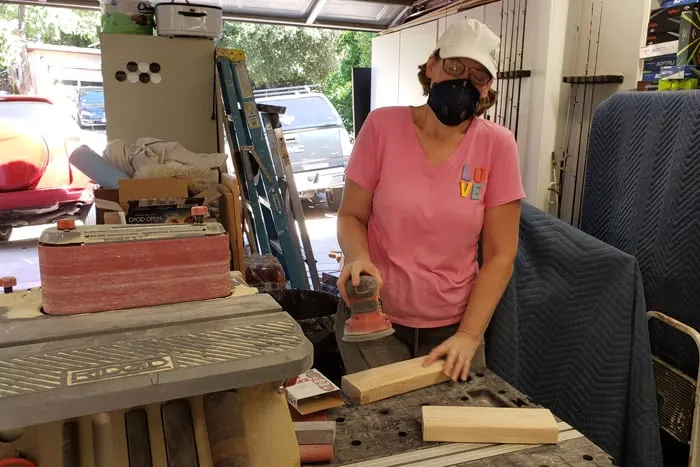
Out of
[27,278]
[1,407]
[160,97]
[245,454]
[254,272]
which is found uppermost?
[160,97]

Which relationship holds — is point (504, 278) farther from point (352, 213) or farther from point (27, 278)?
point (27, 278)

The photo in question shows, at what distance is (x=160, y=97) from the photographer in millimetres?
3088

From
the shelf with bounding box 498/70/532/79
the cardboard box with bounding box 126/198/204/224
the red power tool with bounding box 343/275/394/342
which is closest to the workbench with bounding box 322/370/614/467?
the red power tool with bounding box 343/275/394/342

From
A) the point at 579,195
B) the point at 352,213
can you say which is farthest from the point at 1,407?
the point at 579,195

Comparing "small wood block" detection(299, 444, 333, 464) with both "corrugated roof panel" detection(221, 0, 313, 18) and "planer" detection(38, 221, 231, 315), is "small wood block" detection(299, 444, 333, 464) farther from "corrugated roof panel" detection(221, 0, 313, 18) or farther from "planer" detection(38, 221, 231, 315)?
"corrugated roof panel" detection(221, 0, 313, 18)

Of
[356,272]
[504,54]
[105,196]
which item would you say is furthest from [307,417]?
[504,54]

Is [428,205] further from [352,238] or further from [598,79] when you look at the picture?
[598,79]

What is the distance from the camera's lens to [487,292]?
134cm

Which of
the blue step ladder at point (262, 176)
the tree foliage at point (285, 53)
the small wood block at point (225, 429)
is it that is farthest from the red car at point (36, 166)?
the small wood block at point (225, 429)

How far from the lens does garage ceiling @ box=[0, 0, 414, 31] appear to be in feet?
13.1

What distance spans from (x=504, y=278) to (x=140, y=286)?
2.85ft

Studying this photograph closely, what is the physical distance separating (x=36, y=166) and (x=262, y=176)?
2772mm

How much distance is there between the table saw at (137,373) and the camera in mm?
583

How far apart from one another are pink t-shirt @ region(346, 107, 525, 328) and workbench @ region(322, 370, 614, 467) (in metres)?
0.28
